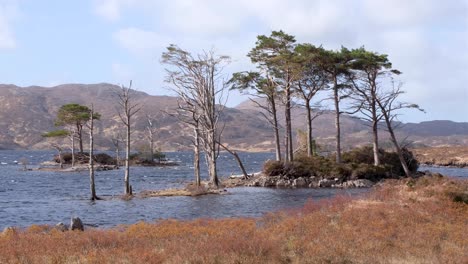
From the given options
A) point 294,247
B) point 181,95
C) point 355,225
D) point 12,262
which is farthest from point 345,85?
point 12,262

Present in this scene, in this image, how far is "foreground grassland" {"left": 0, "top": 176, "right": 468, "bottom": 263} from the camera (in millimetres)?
14273

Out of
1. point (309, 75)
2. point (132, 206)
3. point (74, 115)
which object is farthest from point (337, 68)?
point (74, 115)

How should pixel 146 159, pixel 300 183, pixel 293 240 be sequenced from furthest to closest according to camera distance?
1. pixel 146 159
2. pixel 300 183
3. pixel 293 240

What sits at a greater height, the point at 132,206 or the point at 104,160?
the point at 104,160

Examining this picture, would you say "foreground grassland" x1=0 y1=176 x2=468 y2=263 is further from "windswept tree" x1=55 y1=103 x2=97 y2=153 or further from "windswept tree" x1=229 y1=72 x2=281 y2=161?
"windswept tree" x1=55 y1=103 x2=97 y2=153

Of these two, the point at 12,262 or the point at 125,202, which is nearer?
the point at 12,262

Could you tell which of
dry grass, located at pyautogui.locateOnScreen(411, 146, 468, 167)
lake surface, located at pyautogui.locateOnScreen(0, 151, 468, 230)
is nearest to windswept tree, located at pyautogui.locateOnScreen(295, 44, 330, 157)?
lake surface, located at pyautogui.locateOnScreen(0, 151, 468, 230)

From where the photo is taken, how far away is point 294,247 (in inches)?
622

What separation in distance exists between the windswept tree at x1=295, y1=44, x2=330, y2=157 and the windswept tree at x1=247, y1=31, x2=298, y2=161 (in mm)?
946

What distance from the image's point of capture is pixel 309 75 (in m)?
58.2

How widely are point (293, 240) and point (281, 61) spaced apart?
136 ft

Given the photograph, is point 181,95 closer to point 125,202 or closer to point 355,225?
point 125,202

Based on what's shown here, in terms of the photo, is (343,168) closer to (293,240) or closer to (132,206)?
(132,206)

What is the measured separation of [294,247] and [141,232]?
6834 mm
